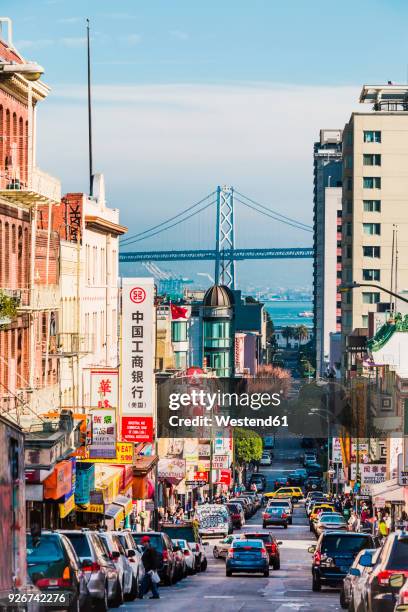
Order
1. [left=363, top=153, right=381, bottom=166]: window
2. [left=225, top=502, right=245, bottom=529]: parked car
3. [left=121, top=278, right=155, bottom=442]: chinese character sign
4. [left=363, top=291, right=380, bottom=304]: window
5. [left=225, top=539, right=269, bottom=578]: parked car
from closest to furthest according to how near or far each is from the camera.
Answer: [left=225, top=539, right=269, bottom=578]: parked car, [left=121, top=278, right=155, bottom=442]: chinese character sign, [left=225, top=502, right=245, bottom=529]: parked car, [left=363, top=291, right=380, bottom=304]: window, [left=363, top=153, right=381, bottom=166]: window

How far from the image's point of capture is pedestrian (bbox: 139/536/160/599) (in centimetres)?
3572

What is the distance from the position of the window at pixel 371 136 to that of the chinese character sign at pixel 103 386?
3575 inches

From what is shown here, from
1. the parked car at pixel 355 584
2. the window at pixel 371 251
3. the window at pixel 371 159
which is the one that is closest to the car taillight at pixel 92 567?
the parked car at pixel 355 584

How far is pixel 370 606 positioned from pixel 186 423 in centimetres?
6046

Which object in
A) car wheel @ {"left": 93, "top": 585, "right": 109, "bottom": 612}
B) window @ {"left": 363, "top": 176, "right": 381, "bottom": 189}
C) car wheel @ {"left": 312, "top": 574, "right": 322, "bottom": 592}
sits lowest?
car wheel @ {"left": 312, "top": 574, "right": 322, "bottom": 592}

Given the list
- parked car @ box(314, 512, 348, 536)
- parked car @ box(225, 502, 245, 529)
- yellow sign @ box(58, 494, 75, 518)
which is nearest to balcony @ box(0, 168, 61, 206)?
yellow sign @ box(58, 494, 75, 518)

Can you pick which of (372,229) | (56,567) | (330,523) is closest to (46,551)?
(56,567)

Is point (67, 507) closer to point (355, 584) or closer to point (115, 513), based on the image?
point (115, 513)

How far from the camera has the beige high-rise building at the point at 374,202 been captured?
155 meters

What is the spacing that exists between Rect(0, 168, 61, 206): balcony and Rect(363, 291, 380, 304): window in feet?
329

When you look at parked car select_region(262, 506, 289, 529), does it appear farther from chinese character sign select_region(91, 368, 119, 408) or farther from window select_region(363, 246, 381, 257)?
window select_region(363, 246, 381, 257)

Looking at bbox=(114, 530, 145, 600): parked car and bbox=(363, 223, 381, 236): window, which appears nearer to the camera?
bbox=(114, 530, 145, 600): parked car

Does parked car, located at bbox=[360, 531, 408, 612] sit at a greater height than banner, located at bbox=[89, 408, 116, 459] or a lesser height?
greater

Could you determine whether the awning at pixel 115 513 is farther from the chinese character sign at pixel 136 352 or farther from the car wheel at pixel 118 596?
the car wheel at pixel 118 596
